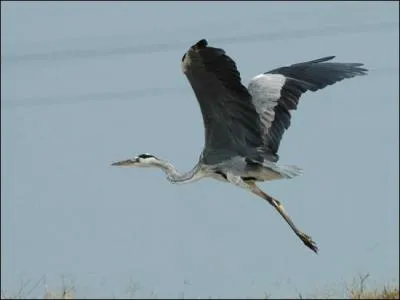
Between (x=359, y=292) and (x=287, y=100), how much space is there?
1.65 m

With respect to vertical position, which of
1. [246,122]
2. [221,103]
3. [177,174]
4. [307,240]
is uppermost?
[221,103]

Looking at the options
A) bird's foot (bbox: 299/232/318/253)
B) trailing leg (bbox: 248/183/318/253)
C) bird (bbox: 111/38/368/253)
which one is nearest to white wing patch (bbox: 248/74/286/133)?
bird (bbox: 111/38/368/253)

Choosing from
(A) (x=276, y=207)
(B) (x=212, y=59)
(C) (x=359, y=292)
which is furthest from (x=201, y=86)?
(C) (x=359, y=292)

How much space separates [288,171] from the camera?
12672 mm

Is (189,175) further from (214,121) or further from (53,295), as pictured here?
(53,295)

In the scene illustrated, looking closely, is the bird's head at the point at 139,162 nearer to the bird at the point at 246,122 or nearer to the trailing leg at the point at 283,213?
the bird at the point at 246,122

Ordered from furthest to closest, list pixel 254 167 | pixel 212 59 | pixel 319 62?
pixel 319 62, pixel 254 167, pixel 212 59

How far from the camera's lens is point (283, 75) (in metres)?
13.5

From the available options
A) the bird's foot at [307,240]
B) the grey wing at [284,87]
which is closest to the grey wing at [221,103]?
the grey wing at [284,87]

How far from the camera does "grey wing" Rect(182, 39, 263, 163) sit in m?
12.0

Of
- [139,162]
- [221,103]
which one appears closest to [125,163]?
[139,162]

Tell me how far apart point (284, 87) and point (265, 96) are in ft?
0.70

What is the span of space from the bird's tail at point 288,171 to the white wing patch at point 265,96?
0.37m

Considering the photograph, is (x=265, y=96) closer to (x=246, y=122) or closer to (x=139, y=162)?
(x=246, y=122)
